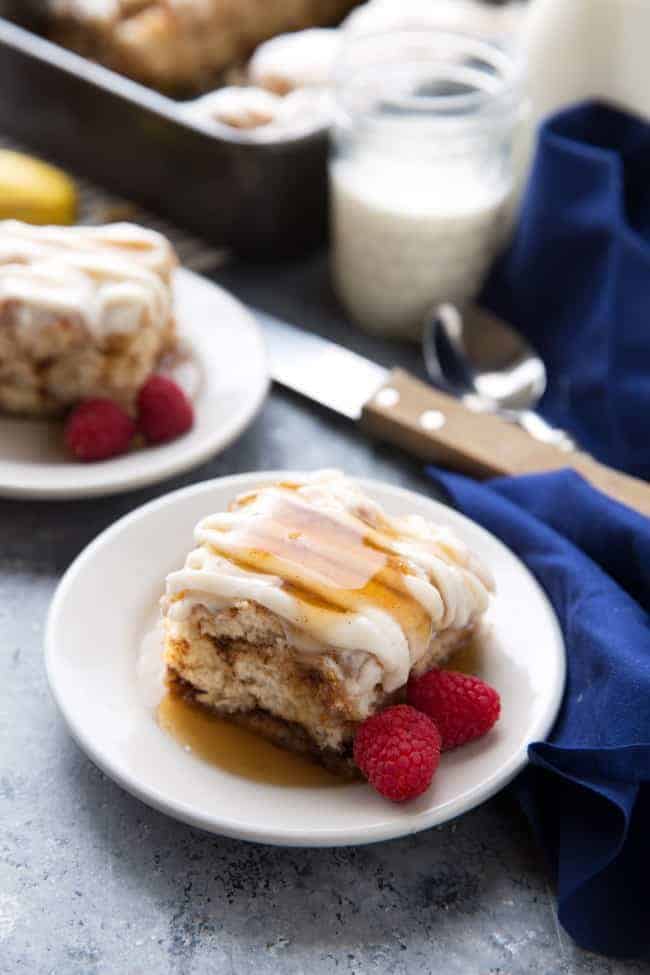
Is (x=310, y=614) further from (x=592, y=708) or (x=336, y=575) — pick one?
(x=592, y=708)

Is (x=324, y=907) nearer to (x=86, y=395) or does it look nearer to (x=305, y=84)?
(x=86, y=395)

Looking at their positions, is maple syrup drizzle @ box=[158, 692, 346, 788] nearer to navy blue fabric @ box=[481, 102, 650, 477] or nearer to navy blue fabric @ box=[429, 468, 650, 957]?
navy blue fabric @ box=[429, 468, 650, 957]

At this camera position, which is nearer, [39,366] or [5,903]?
[5,903]

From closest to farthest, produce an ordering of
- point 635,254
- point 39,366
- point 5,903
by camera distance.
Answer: point 5,903
point 39,366
point 635,254

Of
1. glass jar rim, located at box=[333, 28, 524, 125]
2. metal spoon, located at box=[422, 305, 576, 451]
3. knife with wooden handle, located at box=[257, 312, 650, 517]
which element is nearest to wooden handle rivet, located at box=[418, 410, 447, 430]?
knife with wooden handle, located at box=[257, 312, 650, 517]

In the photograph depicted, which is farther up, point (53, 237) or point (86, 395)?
point (53, 237)

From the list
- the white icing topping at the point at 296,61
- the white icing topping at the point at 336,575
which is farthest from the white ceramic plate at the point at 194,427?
the white icing topping at the point at 296,61

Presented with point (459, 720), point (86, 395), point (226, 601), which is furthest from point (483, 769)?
point (86, 395)
